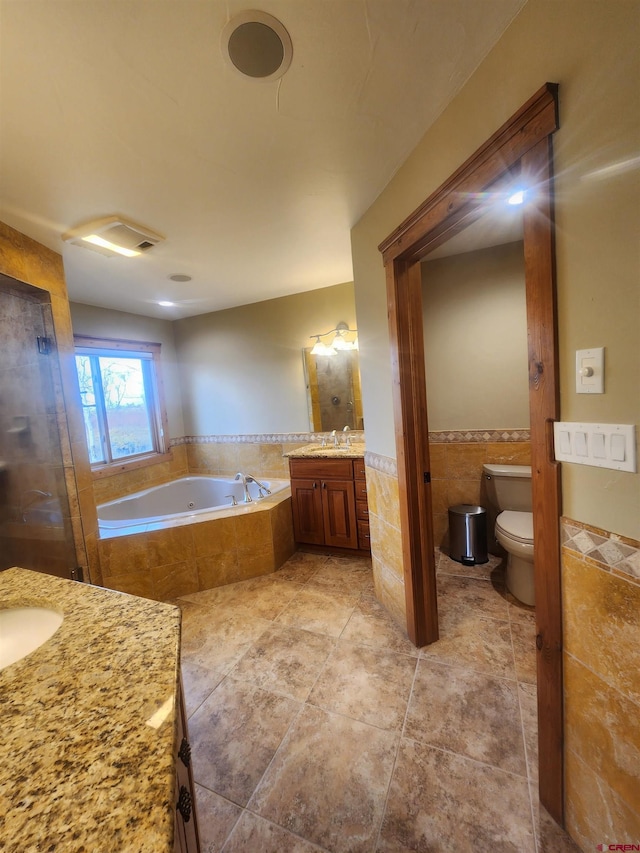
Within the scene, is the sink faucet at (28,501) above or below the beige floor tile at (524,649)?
above

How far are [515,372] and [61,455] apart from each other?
120 inches

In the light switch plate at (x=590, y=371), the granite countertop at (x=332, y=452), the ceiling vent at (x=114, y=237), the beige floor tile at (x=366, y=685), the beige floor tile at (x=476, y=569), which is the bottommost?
the beige floor tile at (x=366, y=685)

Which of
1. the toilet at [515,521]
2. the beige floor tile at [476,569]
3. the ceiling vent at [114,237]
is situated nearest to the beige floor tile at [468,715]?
the toilet at [515,521]

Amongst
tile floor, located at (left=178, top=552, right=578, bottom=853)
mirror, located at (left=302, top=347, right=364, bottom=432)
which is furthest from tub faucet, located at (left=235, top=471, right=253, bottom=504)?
tile floor, located at (left=178, top=552, right=578, bottom=853)

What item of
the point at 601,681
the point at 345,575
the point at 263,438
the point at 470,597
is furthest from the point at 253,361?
the point at 601,681

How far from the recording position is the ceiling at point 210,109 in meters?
0.85

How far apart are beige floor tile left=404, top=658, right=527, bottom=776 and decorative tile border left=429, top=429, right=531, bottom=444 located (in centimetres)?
152

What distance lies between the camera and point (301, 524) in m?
2.81

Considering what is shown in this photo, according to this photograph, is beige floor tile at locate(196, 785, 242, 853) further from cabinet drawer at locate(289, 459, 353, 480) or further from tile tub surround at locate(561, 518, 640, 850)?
cabinet drawer at locate(289, 459, 353, 480)

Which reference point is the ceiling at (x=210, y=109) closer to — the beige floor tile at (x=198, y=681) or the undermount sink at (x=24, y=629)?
the undermount sink at (x=24, y=629)

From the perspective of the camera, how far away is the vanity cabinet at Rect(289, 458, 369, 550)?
2559mm

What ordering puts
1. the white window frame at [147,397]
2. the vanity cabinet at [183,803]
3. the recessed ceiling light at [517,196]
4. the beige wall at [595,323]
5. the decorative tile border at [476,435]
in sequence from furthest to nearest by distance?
the white window frame at [147,397]
the decorative tile border at [476,435]
the recessed ceiling light at [517,196]
the beige wall at [595,323]
the vanity cabinet at [183,803]

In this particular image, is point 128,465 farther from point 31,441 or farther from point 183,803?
point 183,803

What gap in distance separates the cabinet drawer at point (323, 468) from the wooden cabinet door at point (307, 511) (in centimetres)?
7
